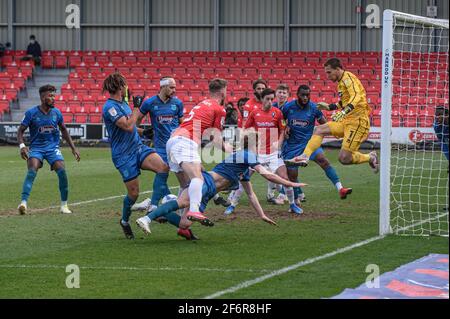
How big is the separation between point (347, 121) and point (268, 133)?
1363 mm

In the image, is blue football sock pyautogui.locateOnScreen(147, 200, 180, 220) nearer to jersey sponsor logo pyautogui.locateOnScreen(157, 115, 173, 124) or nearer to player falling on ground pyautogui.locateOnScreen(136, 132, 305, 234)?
player falling on ground pyautogui.locateOnScreen(136, 132, 305, 234)

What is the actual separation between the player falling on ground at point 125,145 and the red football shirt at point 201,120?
→ 625 mm

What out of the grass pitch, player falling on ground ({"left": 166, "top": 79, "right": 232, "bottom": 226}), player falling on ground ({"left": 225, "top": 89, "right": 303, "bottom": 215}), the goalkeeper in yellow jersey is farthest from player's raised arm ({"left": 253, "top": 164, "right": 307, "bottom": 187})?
player falling on ground ({"left": 225, "top": 89, "right": 303, "bottom": 215})

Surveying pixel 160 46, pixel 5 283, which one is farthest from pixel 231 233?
pixel 160 46

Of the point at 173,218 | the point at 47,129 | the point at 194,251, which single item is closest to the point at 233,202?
the point at 47,129

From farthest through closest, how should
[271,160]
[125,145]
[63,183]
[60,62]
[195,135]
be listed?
[60,62] < [271,160] < [63,183] < [125,145] < [195,135]

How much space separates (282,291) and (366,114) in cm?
716

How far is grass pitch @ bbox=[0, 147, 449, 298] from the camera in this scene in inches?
351

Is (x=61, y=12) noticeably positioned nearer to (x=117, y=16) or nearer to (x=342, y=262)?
(x=117, y=16)

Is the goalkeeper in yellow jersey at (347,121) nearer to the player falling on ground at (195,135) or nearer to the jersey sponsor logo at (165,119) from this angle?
the jersey sponsor logo at (165,119)

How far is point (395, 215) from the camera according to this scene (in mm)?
14586

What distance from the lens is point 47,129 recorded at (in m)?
15.4

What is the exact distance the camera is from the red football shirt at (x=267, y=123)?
51.5ft

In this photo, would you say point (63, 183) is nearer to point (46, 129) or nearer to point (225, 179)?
point (46, 129)
